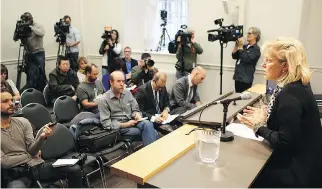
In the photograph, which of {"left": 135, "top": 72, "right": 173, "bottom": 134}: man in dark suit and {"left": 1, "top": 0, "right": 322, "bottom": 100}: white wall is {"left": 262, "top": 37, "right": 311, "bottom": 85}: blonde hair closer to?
{"left": 135, "top": 72, "right": 173, "bottom": 134}: man in dark suit

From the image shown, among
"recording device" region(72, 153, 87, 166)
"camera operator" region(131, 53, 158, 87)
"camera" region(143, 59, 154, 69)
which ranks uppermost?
"camera" region(143, 59, 154, 69)

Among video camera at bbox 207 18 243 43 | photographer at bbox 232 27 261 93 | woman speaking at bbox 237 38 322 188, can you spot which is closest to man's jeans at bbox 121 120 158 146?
woman speaking at bbox 237 38 322 188

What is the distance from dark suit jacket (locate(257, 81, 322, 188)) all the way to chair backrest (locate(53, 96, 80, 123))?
2.43m

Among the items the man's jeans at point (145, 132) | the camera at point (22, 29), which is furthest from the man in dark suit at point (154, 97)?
the camera at point (22, 29)

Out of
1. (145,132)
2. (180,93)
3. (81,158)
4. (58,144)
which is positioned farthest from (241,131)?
(180,93)

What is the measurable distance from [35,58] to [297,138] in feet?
16.5

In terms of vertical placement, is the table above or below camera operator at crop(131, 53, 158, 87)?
below

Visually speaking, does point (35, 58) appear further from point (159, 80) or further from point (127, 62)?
point (159, 80)

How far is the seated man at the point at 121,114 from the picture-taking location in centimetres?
302

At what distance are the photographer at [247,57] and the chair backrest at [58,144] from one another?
3.00m

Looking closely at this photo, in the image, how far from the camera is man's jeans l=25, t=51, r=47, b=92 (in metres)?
5.27

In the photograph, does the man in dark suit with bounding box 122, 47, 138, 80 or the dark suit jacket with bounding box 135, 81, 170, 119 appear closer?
the dark suit jacket with bounding box 135, 81, 170, 119

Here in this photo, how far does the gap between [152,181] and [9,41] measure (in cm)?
535

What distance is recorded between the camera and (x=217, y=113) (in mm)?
2396
